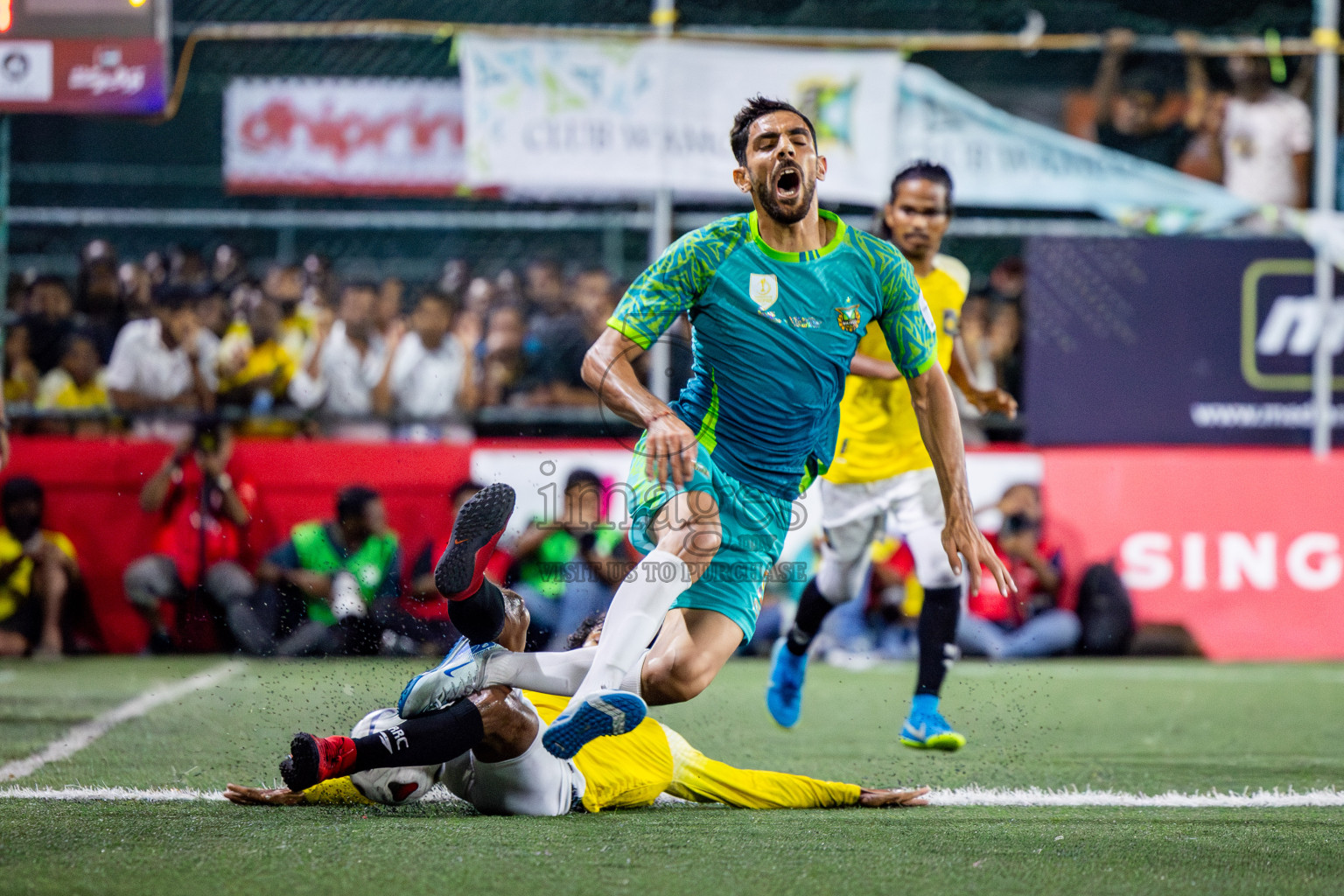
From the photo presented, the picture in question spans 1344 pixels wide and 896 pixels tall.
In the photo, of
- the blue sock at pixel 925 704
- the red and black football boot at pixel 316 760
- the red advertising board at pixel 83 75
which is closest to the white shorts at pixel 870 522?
the blue sock at pixel 925 704

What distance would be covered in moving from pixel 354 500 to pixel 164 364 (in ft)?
5.45

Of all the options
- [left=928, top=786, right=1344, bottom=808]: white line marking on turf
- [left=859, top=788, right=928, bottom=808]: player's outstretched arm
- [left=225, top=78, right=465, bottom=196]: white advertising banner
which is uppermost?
[left=225, top=78, right=465, bottom=196]: white advertising banner

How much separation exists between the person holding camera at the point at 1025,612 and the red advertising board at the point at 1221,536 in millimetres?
402

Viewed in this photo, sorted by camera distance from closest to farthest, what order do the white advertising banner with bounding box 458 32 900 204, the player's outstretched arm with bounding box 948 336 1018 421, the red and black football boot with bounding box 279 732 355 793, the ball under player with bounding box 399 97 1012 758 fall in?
the red and black football boot with bounding box 279 732 355 793
the ball under player with bounding box 399 97 1012 758
the player's outstretched arm with bounding box 948 336 1018 421
the white advertising banner with bounding box 458 32 900 204

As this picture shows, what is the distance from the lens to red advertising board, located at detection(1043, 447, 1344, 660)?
972cm

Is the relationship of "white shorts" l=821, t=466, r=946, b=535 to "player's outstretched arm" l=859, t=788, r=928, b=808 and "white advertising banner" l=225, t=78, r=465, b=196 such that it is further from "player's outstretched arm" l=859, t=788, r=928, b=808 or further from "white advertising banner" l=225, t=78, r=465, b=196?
"white advertising banner" l=225, t=78, r=465, b=196

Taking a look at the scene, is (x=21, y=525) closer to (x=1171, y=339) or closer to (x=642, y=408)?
(x=642, y=408)

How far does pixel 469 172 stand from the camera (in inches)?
367

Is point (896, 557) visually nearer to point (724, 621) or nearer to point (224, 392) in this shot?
point (224, 392)

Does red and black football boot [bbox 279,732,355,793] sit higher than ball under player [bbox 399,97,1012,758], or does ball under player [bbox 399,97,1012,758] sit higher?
ball under player [bbox 399,97,1012,758]

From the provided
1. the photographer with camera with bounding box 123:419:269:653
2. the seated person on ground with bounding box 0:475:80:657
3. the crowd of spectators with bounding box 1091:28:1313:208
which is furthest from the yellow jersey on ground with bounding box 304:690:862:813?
the crowd of spectators with bounding box 1091:28:1313:208

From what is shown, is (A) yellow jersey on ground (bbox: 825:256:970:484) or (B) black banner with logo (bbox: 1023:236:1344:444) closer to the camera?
(A) yellow jersey on ground (bbox: 825:256:970:484)

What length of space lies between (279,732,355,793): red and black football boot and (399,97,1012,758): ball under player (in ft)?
0.90

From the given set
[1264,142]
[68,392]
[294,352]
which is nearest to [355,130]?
[294,352]
